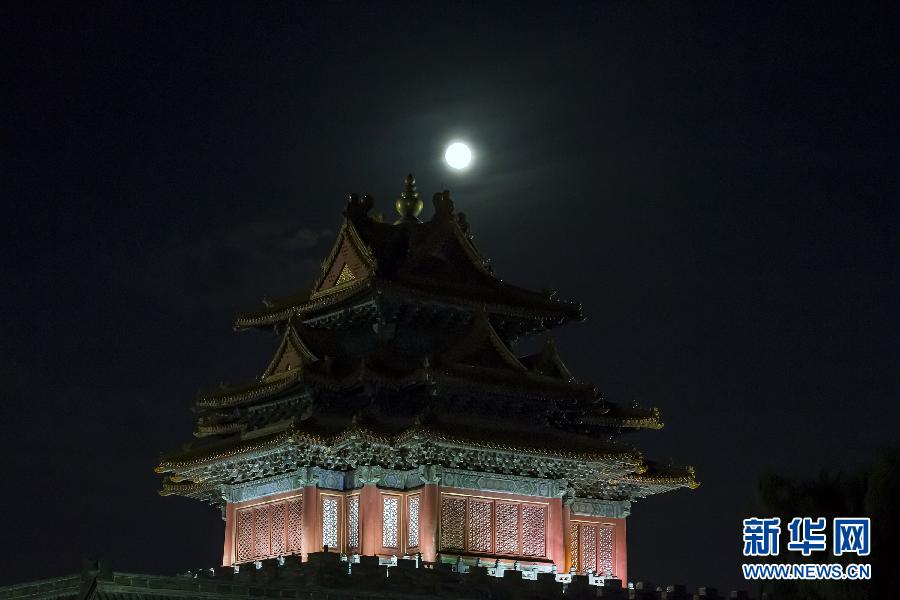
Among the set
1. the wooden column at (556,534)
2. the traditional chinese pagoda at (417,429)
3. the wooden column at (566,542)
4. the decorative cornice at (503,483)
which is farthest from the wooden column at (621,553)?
the decorative cornice at (503,483)

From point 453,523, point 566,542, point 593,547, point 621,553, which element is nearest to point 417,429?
point 453,523

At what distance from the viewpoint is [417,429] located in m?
50.2

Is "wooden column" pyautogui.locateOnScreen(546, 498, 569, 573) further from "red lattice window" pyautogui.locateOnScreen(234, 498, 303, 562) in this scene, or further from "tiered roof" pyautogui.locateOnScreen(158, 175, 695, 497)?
"red lattice window" pyautogui.locateOnScreen(234, 498, 303, 562)

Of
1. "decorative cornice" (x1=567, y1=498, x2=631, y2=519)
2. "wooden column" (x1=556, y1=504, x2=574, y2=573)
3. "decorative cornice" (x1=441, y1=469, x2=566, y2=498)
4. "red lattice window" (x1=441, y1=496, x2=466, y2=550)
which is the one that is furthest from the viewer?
"decorative cornice" (x1=567, y1=498, x2=631, y2=519)

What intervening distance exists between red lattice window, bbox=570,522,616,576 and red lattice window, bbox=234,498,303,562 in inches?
410

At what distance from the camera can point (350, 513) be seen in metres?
52.4

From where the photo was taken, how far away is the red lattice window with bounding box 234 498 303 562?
5238 centimetres

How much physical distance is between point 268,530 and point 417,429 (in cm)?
725

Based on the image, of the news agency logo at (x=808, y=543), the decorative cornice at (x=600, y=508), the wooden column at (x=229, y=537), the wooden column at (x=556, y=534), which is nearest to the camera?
the news agency logo at (x=808, y=543)

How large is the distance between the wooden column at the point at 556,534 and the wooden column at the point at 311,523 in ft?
25.1

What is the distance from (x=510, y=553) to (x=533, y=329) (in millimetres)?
10993

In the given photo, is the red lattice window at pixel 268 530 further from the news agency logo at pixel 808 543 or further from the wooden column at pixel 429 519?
the news agency logo at pixel 808 543

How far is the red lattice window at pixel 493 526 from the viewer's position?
51281 mm

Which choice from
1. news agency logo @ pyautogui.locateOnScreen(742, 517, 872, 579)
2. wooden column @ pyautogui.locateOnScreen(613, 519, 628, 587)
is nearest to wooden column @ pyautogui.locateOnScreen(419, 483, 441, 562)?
wooden column @ pyautogui.locateOnScreen(613, 519, 628, 587)
